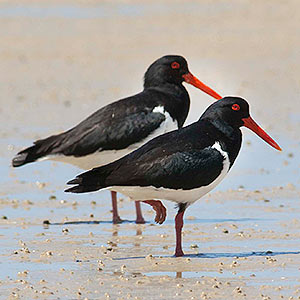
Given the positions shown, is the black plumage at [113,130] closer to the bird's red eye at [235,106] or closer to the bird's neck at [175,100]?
the bird's neck at [175,100]

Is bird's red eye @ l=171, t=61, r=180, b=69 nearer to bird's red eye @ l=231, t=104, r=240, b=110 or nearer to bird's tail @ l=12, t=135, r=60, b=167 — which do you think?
bird's tail @ l=12, t=135, r=60, b=167

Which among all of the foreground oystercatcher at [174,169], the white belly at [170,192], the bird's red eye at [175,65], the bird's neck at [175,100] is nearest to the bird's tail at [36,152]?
the bird's neck at [175,100]

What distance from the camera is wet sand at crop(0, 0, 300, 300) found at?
21.3 feet

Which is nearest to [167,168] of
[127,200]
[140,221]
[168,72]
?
[140,221]

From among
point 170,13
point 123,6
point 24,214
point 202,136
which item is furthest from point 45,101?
point 123,6

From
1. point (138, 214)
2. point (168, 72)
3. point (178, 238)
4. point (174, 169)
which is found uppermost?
point (168, 72)

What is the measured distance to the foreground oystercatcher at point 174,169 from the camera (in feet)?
23.3

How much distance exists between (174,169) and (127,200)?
2686 millimetres

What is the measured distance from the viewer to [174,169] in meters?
7.10

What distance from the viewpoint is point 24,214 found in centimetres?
882

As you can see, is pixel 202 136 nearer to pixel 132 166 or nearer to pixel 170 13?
pixel 132 166

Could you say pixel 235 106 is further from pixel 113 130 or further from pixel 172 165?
pixel 113 130

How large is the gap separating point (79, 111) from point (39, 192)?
4.78 metres

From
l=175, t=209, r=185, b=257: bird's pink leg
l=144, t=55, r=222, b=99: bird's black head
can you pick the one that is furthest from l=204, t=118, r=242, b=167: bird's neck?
l=144, t=55, r=222, b=99: bird's black head
